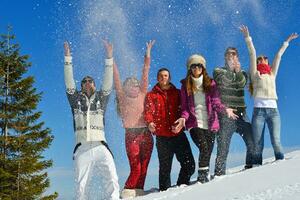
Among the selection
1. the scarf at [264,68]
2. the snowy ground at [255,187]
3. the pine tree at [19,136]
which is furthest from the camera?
the pine tree at [19,136]

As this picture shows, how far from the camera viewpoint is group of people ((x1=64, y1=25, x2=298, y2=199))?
9008 millimetres

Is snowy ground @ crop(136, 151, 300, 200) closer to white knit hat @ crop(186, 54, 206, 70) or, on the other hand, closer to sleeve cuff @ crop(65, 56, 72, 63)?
white knit hat @ crop(186, 54, 206, 70)

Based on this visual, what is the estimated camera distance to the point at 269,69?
1000 centimetres

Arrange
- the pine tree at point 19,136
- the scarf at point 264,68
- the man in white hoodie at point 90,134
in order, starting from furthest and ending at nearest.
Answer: the pine tree at point 19,136 → the scarf at point 264,68 → the man in white hoodie at point 90,134

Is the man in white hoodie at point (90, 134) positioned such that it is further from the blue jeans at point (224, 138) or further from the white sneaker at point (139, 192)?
the blue jeans at point (224, 138)

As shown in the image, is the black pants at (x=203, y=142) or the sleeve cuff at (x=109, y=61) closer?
the black pants at (x=203, y=142)

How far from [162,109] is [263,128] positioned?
1954 mm

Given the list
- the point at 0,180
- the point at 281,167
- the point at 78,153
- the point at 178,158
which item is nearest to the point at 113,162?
the point at 78,153

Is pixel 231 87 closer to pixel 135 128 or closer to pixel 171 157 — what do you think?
pixel 171 157

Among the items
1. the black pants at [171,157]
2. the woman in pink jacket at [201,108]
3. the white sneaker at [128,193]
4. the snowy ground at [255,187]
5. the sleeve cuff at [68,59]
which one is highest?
the sleeve cuff at [68,59]

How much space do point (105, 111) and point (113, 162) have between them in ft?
3.42

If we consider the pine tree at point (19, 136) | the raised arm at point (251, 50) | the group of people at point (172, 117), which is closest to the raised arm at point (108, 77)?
the group of people at point (172, 117)

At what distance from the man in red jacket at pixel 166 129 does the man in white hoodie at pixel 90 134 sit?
0.91 m

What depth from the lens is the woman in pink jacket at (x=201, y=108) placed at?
902 centimetres
